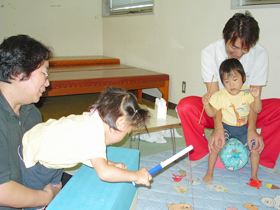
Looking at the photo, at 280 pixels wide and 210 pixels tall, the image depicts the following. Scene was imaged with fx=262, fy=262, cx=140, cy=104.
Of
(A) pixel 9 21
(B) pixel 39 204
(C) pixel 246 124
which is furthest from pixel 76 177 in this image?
(A) pixel 9 21

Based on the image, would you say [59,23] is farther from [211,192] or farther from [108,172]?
[108,172]

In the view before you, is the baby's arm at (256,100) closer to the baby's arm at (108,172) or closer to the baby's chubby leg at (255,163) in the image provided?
the baby's chubby leg at (255,163)

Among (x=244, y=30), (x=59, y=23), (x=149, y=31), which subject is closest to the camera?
(x=244, y=30)

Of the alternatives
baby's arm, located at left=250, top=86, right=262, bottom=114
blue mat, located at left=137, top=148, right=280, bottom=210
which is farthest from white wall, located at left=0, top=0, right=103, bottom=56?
baby's arm, located at left=250, top=86, right=262, bottom=114

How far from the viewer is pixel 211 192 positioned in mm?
1580

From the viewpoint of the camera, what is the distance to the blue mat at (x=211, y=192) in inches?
57.6

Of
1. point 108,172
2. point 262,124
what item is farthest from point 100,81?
point 108,172

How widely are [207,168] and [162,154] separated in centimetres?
37

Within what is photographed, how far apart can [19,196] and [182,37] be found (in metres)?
2.56

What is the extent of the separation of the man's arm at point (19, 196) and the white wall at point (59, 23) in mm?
4279

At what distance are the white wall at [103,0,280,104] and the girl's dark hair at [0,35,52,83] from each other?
1.93 metres

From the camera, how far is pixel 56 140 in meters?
1.00

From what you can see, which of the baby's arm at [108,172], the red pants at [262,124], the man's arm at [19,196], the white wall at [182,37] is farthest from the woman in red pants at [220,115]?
the man's arm at [19,196]

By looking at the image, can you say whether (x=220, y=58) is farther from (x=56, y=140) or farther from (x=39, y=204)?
(x=39, y=204)
